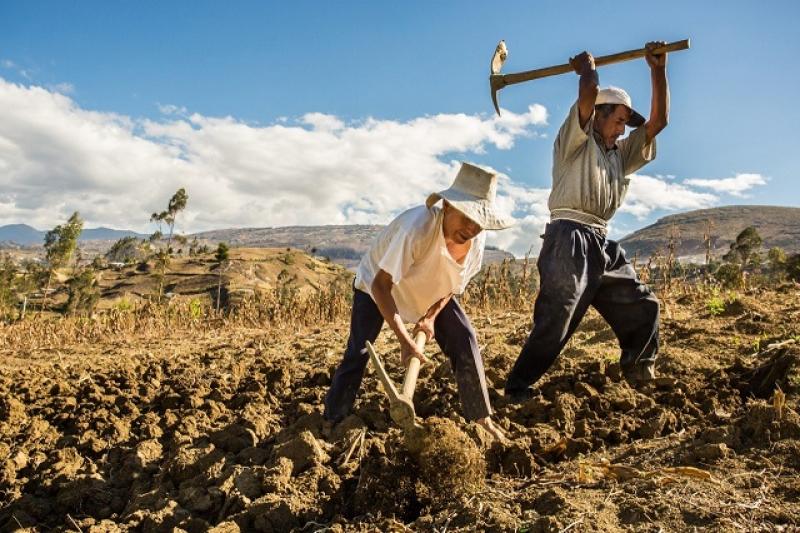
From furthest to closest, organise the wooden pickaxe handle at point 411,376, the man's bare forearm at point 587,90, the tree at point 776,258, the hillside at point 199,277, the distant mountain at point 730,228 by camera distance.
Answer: the distant mountain at point 730,228 → the hillside at point 199,277 → the tree at point 776,258 → the man's bare forearm at point 587,90 → the wooden pickaxe handle at point 411,376

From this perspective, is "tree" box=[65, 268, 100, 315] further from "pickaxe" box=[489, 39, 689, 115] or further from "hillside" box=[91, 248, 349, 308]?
"pickaxe" box=[489, 39, 689, 115]

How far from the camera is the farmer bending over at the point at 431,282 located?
2.89m

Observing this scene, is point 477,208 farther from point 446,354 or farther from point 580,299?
point 580,299

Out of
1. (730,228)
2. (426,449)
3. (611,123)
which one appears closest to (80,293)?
(611,123)

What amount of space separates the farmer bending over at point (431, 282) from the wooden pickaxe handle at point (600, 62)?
1.20 m

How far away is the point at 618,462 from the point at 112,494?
7.37 feet

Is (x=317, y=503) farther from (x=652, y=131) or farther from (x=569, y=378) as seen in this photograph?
(x=652, y=131)

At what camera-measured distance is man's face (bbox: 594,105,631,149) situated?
3.84 metres

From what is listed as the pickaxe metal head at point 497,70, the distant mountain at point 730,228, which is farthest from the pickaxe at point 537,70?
the distant mountain at point 730,228

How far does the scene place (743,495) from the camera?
212 cm

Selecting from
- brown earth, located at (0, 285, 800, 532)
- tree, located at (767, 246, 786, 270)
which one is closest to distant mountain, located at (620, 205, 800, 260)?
tree, located at (767, 246, 786, 270)

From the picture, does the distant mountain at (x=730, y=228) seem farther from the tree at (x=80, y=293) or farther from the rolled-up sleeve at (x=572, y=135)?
the rolled-up sleeve at (x=572, y=135)

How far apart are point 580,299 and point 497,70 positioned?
1454 millimetres

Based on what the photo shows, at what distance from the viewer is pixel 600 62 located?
371 cm
